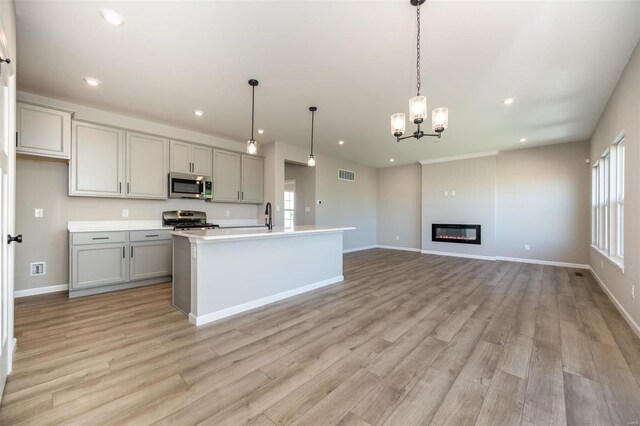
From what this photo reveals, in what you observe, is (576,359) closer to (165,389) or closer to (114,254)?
(165,389)

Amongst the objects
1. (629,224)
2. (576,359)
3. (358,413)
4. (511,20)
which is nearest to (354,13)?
(511,20)

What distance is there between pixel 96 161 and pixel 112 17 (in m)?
2.46

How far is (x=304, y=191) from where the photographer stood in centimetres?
691

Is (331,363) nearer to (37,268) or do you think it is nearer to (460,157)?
(37,268)

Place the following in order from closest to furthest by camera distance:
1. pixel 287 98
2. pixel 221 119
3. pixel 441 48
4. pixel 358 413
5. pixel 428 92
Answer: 1. pixel 358 413
2. pixel 441 48
3. pixel 428 92
4. pixel 287 98
5. pixel 221 119

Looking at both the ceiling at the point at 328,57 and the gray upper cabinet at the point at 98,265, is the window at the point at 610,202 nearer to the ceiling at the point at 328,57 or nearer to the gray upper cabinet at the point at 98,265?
the ceiling at the point at 328,57

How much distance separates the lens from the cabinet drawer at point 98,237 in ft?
11.5

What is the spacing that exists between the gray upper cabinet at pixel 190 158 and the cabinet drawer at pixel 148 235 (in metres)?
1.12

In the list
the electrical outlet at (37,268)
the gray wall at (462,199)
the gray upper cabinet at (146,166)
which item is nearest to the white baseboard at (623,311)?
the gray wall at (462,199)

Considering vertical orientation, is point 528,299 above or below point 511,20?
below

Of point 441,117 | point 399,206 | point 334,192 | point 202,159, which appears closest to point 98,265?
point 202,159

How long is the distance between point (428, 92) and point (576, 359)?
304 centimetres

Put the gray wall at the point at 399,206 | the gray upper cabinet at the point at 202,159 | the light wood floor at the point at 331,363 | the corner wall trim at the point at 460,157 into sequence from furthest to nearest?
the gray wall at the point at 399,206 → the corner wall trim at the point at 460,157 → the gray upper cabinet at the point at 202,159 → the light wood floor at the point at 331,363

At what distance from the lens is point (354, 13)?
2.07 meters
